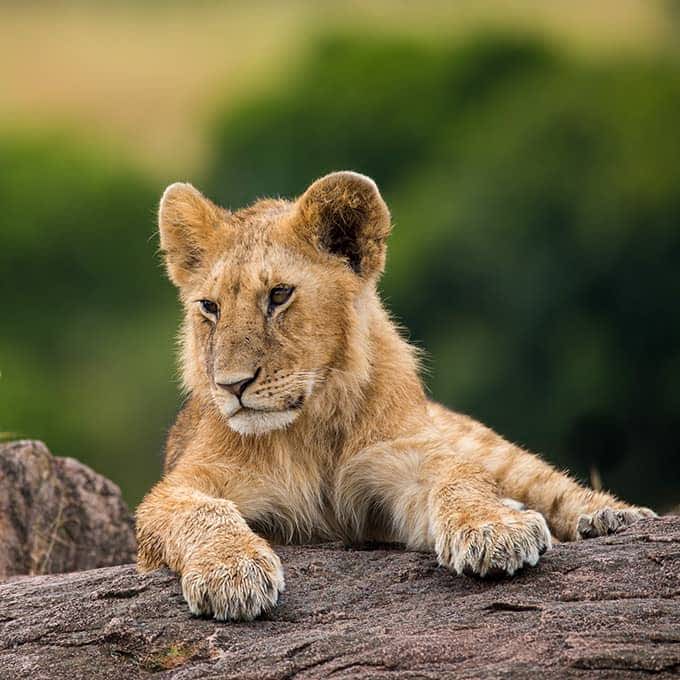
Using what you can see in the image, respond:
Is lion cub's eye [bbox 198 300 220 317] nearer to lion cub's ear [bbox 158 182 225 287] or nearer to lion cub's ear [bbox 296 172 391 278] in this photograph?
lion cub's ear [bbox 158 182 225 287]

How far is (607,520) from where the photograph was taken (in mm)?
5918

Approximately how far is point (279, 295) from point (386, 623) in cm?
166

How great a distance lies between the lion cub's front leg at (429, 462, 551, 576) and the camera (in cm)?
488

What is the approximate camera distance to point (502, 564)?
4867 mm

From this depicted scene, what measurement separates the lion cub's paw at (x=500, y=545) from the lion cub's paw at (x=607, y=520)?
1.01m

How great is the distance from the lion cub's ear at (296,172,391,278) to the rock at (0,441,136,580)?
296 cm

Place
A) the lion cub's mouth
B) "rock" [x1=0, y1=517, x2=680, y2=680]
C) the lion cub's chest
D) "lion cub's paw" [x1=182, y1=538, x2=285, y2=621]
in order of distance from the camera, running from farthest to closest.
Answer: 1. the lion cub's chest
2. the lion cub's mouth
3. "lion cub's paw" [x1=182, y1=538, x2=285, y2=621]
4. "rock" [x1=0, y1=517, x2=680, y2=680]

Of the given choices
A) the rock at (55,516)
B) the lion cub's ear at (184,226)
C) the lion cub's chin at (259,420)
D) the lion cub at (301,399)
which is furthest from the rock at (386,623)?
the rock at (55,516)

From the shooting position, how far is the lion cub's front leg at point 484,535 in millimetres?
4875

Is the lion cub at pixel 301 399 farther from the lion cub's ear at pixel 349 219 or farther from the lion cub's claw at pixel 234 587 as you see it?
the lion cub's claw at pixel 234 587

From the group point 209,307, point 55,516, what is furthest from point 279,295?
point 55,516

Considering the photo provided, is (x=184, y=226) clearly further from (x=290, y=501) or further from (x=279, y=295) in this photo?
(x=290, y=501)

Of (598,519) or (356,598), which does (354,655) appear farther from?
(598,519)

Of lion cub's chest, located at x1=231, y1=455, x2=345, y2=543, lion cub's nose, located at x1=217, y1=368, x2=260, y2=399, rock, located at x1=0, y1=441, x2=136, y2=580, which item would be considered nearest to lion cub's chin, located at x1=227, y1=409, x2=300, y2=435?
lion cub's nose, located at x1=217, y1=368, x2=260, y2=399
